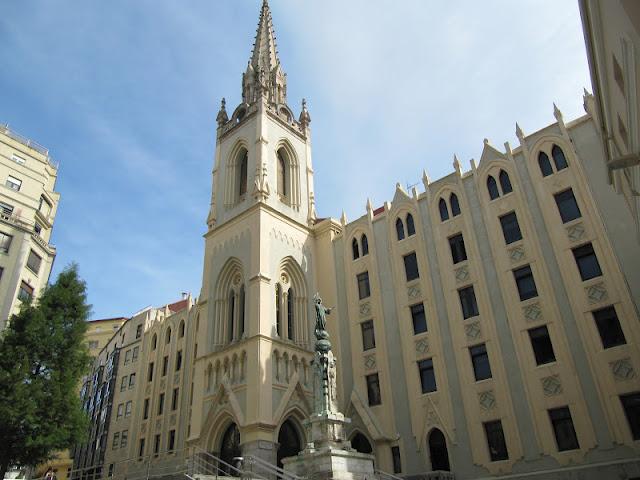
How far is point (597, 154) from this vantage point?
67.1ft

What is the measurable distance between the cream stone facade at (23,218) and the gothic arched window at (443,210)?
24506mm

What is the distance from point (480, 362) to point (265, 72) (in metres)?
24.5

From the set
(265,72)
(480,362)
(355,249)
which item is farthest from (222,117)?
(480,362)

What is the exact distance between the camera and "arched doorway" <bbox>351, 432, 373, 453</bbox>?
75.8ft

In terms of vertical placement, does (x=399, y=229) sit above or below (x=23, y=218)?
below

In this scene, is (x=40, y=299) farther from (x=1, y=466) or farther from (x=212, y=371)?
(x=212, y=371)

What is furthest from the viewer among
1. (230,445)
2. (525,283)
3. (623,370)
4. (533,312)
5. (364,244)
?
(364,244)

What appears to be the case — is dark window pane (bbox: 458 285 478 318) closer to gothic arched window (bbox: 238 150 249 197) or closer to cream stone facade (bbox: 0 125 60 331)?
gothic arched window (bbox: 238 150 249 197)

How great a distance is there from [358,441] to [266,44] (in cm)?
2945

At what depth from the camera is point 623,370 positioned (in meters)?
17.5

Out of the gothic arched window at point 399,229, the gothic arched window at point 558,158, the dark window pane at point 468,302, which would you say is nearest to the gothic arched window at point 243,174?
the gothic arched window at point 399,229

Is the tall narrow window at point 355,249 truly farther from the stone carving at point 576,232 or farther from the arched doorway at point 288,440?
the stone carving at point 576,232

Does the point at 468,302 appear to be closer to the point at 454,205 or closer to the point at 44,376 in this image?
the point at 454,205

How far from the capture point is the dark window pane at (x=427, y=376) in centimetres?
2227
